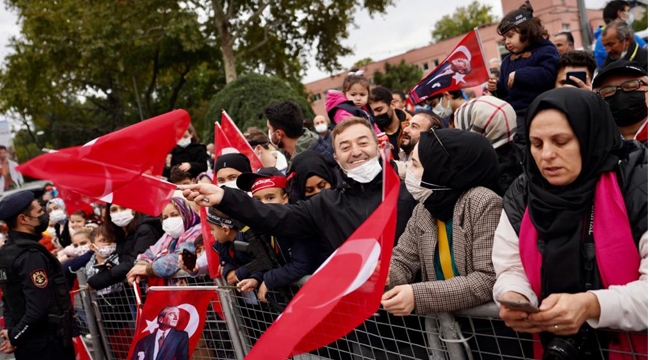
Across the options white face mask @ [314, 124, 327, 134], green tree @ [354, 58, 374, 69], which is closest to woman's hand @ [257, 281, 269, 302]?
white face mask @ [314, 124, 327, 134]

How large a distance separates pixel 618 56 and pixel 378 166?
3495mm

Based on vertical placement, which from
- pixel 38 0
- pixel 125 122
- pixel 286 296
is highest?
pixel 38 0

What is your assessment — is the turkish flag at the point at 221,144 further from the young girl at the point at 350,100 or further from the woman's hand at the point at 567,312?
the woman's hand at the point at 567,312

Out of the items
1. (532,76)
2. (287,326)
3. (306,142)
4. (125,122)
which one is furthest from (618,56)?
(125,122)

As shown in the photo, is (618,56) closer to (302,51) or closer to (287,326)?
(287,326)

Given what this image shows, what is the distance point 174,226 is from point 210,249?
919mm

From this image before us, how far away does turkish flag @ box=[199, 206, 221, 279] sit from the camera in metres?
4.41

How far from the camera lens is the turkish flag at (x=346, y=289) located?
8.48 feet

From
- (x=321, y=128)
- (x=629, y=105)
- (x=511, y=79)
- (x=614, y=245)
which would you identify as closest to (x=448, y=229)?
(x=614, y=245)

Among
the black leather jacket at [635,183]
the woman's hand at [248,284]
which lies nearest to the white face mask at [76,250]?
the woman's hand at [248,284]

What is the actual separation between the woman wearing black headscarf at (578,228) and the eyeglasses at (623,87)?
104 centimetres

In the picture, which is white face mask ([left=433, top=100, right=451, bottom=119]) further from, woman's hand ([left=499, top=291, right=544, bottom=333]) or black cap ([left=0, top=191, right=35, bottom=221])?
woman's hand ([left=499, top=291, right=544, bottom=333])

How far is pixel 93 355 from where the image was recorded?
238 inches

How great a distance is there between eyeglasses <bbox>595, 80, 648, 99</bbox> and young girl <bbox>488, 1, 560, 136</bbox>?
102cm
